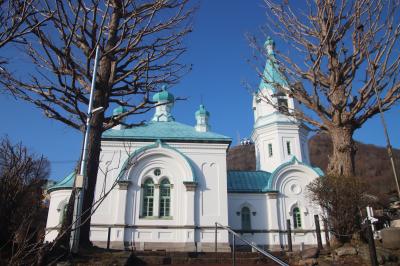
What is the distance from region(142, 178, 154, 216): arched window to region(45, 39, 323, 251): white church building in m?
0.06

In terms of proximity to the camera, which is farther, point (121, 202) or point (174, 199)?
point (174, 199)

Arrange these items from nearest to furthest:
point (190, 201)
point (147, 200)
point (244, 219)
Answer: point (190, 201) → point (147, 200) → point (244, 219)

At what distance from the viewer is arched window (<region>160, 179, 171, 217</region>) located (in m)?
21.2

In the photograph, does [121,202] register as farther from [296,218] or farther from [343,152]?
[343,152]

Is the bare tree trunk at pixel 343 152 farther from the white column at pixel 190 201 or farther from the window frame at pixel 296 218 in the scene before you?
the window frame at pixel 296 218

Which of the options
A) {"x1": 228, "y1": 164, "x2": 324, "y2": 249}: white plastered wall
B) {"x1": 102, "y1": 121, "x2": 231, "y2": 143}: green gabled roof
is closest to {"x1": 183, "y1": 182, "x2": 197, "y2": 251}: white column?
{"x1": 102, "y1": 121, "x2": 231, "y2": 143}: green gabled roof

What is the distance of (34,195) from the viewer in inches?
284

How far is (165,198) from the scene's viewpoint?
21.6m

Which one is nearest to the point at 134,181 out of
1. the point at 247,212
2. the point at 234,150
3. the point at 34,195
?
the point at 247,212

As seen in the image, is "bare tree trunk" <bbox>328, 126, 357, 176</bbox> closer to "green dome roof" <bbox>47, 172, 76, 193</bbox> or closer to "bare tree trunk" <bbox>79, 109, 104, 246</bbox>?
"bare tree trunk" <bbox>79, 109, 104, 246</bbox>

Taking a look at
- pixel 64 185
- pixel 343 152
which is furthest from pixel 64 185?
pixel 343 152

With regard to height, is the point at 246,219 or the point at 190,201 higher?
the point at 190,201

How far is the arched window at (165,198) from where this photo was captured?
2118cm

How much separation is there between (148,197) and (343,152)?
42.7ft
